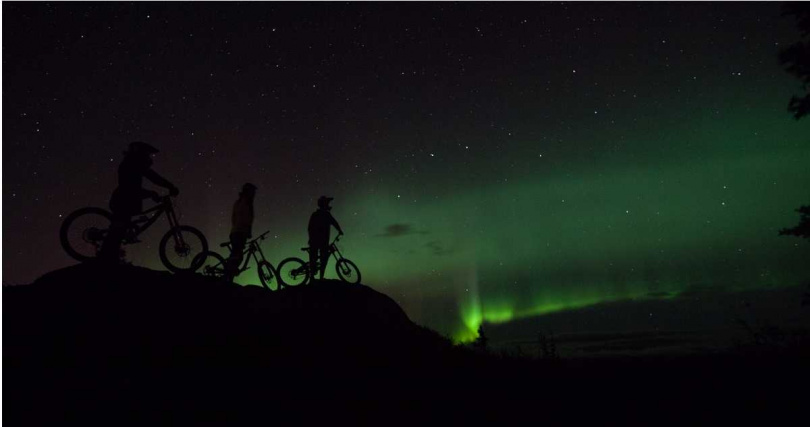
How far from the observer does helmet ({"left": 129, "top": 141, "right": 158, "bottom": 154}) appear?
9.67 metres

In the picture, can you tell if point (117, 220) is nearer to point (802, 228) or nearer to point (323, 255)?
point (323, 255)

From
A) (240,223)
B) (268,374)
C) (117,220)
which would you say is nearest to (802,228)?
(268,374)

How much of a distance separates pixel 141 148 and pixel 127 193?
1.03m

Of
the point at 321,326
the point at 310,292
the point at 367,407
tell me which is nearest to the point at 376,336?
the point at 321,326

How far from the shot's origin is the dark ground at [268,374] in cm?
681

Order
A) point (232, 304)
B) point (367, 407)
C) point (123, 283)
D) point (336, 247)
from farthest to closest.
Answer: point (336, 247) → point (232, 304) → point (123, 283) → point (367, 407)

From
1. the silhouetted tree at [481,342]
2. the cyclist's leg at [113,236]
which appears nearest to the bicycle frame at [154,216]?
the cyclist's leg at [113,236]

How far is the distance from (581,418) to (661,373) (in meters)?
3.38

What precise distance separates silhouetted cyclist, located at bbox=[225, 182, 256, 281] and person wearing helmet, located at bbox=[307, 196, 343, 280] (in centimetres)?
225

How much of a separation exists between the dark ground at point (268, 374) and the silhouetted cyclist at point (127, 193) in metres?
0.53

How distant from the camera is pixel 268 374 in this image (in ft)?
27.3

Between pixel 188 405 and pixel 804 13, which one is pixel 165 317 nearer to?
pixel 188 405

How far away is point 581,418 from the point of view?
6852mm

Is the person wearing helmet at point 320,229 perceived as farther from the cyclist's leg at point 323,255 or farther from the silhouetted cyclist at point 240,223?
the silhouetted cyclist at point 240,223
